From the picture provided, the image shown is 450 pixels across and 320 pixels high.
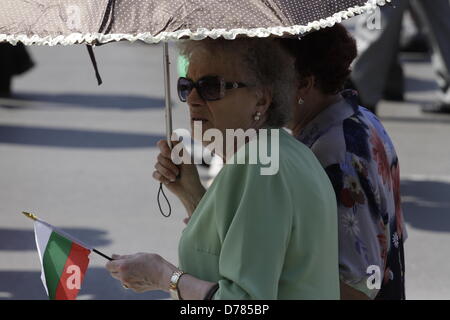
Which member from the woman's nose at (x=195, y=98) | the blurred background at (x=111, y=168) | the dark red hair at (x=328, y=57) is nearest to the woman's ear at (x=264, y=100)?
the woman's nose at (x=195, y=98)

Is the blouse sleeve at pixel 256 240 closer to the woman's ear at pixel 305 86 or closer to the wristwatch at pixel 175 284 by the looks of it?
the wristwatch at pixel 175 284

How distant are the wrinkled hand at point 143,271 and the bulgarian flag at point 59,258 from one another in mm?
184

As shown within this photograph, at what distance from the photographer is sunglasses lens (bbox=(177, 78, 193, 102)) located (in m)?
2.67

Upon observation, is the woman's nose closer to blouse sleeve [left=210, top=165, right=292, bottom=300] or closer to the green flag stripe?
blouse sleeve [left=210, top=165, right=292, bottom=300]

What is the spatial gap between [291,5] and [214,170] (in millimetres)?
2078

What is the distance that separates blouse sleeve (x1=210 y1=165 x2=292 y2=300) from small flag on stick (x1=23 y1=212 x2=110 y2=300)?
0.52m

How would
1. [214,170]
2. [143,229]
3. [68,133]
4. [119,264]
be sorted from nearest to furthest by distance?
[119,264]
[214,170]
[143,229]
[68,133]

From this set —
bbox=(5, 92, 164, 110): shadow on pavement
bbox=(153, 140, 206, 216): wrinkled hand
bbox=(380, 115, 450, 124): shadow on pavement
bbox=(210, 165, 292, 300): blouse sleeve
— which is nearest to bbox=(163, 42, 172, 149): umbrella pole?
bbox=(153, 140, 206, 216): wrinkled hand

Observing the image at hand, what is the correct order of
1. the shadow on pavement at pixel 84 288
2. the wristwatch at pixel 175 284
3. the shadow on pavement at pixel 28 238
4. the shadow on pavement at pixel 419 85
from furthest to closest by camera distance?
1. the shadow on pavement at pixel 419 85
2. the shadow on pavement at pixel 28 238
3. the shadow on pavement at pixel 84 288
4. the wristwatch at pixel 175 284

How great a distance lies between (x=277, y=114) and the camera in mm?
2605

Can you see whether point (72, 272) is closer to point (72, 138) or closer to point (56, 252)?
point (56, 252)

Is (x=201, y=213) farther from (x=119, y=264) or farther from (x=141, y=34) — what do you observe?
(x=141, y=34)

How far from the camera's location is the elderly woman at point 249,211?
2.35 meters
